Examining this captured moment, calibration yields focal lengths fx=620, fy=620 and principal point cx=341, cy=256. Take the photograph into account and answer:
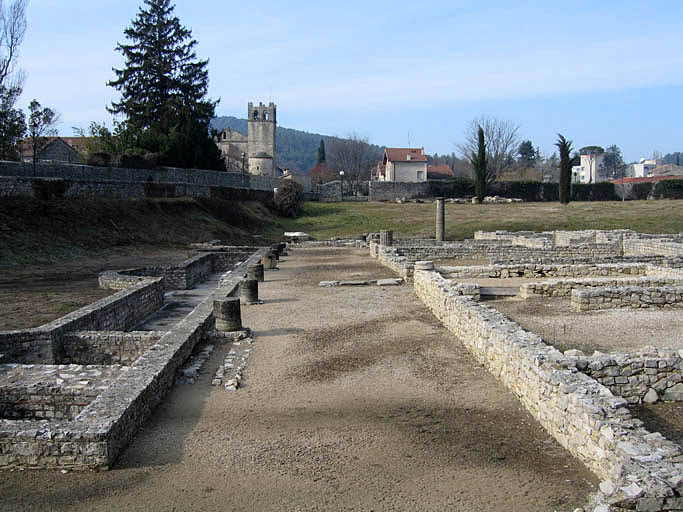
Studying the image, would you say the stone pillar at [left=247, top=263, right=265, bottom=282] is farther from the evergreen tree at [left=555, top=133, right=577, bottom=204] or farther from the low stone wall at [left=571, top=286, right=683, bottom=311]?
the evergreen tree at [left=555, top=133, right=577, bottom=204]

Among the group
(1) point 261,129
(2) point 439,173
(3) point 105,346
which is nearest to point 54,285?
(3) point 105,346

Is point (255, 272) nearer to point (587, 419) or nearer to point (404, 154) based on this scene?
point (587, 419)

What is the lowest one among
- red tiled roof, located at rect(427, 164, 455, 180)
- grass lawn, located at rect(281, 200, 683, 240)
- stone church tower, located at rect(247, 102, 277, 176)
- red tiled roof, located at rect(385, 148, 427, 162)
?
grass lawn, located at rect(281, 200, 683, 240)

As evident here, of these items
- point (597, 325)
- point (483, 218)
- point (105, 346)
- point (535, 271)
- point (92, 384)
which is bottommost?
point (105, 346)

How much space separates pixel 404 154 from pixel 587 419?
2712 inches

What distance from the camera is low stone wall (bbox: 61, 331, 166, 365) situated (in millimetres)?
9734

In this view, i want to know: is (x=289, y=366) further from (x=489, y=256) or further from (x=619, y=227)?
(x=619, y=227)

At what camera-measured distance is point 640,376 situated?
662 centimetres

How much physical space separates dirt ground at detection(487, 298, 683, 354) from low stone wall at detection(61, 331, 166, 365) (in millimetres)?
5984

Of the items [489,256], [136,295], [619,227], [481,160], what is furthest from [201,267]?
[481,160]

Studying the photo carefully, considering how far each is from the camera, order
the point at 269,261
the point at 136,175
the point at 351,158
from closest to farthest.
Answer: the point at 269,261, the point at 136,175, the point at 351,158

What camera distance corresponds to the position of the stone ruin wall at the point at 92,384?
5.26m

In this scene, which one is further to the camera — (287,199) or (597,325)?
(287,199)

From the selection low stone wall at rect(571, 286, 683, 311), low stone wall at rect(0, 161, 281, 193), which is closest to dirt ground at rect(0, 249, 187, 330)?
low stone wall at rect(0, 161, 281, 193)
